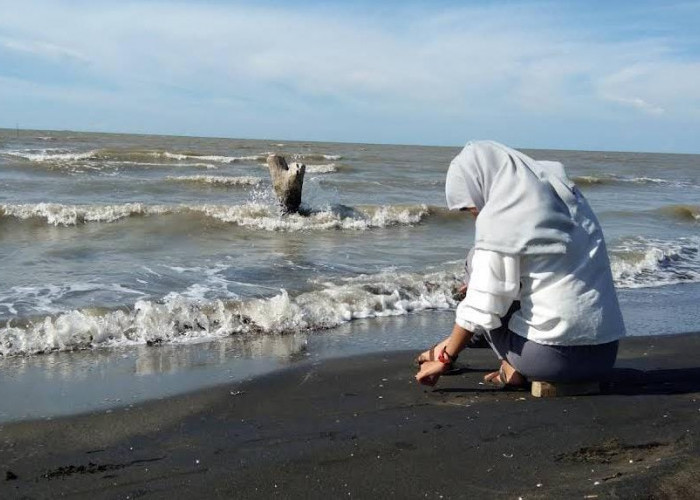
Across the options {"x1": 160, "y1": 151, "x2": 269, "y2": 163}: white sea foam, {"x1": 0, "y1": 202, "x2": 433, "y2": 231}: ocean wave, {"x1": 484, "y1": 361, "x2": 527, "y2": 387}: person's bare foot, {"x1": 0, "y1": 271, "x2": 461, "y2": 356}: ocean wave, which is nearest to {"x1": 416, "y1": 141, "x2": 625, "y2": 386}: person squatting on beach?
{"x1": 484, "y1": 361, "x2": 527, "y2": 387}: person's bare foot

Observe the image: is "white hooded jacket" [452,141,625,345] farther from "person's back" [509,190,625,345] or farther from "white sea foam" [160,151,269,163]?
"white sea foam" [160,151,269,163]

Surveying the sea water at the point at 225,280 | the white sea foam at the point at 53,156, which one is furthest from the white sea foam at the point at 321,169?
the sea water at the point at 225,280

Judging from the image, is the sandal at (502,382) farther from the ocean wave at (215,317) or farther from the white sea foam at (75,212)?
the white sea foam at (75,212)

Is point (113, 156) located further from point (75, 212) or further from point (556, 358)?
point (556, 358)

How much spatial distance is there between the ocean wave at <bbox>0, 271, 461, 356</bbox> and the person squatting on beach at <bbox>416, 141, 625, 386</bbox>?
261 centimetres

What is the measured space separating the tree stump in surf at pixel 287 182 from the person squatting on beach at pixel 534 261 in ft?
33.4

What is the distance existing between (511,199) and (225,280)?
4772 millimetres

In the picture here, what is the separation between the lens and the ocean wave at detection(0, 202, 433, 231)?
12297 mm

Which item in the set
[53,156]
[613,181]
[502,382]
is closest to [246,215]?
[502,382]

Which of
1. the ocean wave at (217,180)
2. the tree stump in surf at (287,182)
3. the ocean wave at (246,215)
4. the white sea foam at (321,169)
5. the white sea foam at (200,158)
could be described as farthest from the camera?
the white sea foam at (200,158)

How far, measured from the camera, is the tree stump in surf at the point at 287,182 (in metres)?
13.4

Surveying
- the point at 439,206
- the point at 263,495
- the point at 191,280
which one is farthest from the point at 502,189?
the point at 439,206

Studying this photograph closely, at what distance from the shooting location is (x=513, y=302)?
351cm

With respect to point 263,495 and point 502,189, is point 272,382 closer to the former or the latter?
point 263,495
